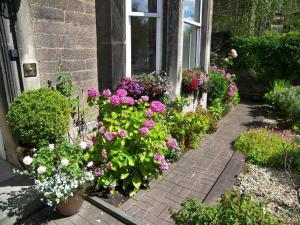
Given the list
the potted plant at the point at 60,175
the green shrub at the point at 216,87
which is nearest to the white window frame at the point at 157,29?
the potted plant at the point at 60,175

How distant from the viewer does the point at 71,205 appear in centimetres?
293

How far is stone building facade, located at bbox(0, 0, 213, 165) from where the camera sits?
10.2 feet

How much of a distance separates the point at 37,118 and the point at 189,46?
4.67 m

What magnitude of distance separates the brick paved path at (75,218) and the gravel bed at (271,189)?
1929 mm

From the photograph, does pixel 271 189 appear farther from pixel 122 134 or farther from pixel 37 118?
pixel 37 118

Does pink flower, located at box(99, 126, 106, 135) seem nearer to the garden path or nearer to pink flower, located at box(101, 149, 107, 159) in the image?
pink flower, located at box(101, 149, 107, 159)

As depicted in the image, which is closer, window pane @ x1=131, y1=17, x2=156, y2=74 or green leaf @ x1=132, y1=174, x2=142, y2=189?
green leaf @ x1=132, y1=174, x2=142, y2=189

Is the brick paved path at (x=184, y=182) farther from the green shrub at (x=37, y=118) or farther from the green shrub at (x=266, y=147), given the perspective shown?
the green shrub at (x=37, y=118)

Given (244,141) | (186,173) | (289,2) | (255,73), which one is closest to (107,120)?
(186,173)

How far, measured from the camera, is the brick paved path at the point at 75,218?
2.91m

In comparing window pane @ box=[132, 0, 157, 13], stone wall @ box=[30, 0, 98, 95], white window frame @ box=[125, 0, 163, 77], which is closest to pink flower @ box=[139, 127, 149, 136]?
stone wall @ box=[30, 0, 98, 95]

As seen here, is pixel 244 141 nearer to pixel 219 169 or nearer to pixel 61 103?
pixel 219 169

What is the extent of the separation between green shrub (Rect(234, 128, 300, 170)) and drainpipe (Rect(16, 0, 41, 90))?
152 inches

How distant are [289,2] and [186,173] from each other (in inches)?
472
